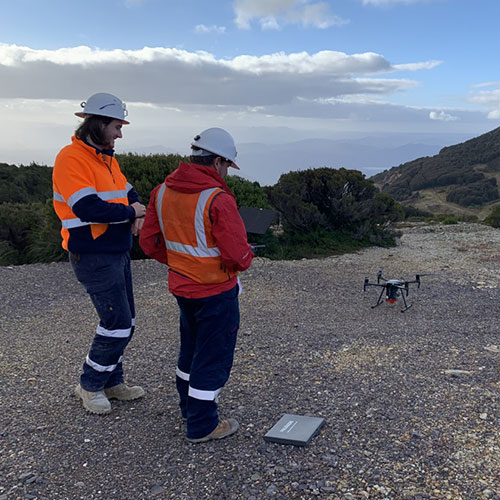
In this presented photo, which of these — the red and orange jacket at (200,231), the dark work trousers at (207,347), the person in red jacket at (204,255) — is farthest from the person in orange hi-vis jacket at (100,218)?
the dark work trousers at (207,347)

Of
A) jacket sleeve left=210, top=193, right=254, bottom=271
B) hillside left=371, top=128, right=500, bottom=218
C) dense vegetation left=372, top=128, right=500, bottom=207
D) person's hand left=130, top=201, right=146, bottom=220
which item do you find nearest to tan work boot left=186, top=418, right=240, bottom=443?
jacket sleeve left=210, top=193, right=254, bottom=271

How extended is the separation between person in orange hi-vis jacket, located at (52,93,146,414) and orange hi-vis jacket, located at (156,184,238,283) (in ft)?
1.56

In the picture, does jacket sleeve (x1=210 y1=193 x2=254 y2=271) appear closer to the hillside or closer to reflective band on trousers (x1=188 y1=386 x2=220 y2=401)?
reflective band on trousers (x1=188 y1=386 x2=220 y2=401)

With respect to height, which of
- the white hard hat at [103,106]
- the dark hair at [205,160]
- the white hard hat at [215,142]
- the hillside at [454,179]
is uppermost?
the white hard hat at [103,106]

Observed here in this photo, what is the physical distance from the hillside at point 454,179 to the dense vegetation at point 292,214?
93.4 feet

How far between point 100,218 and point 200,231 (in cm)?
77

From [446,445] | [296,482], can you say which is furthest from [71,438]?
[446,445]

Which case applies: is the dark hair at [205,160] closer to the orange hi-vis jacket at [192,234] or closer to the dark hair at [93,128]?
the orange hi-vis jacket at [192,234]

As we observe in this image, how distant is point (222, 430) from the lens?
3498 millimetres

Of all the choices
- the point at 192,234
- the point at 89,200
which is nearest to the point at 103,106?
the point at 89,200

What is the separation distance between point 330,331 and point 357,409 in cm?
218

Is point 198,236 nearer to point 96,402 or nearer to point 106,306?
point 106,306

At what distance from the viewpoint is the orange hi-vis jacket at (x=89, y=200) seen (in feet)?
11.3

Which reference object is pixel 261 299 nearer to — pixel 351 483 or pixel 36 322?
pixel 36 322
